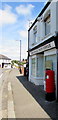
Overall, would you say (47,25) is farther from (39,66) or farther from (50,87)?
(50,87)

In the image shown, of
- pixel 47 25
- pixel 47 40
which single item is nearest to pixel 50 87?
pixel 47 40

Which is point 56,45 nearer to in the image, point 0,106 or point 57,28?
point 57,28

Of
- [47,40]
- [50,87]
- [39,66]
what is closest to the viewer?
[50,87]

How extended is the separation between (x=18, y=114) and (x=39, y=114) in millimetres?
795

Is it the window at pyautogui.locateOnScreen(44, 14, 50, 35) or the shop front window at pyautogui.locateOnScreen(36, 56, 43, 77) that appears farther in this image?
the shop front window at pyautogui.locateOnScreen(36, 56, 43, 77)

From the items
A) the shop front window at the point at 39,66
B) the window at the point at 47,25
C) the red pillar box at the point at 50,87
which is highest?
the window at the point at 47,25

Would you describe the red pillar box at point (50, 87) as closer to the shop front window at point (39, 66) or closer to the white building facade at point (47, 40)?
the white building facade at point (47, 40)

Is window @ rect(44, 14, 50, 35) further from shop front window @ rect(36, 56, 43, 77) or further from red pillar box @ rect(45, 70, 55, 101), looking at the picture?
red pillar box @ rect(45, 70, 55, 101)

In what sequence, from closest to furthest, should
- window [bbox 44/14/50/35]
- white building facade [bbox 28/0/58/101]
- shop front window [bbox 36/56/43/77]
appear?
white building facade [bbox 28/0/58/101], window [bbox 44/14/50/35], shop front window [bbox 36/56/43/77]

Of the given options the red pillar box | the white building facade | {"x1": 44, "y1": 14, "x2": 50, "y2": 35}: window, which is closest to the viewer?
the red pillar box

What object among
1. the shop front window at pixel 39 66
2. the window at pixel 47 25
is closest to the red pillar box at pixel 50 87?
the window at pixel 47 25

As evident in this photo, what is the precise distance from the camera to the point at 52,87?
898 cm

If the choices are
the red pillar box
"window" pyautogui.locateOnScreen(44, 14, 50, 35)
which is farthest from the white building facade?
the red pillar box

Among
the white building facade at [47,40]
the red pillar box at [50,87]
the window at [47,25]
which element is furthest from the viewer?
the window at [47,25]
